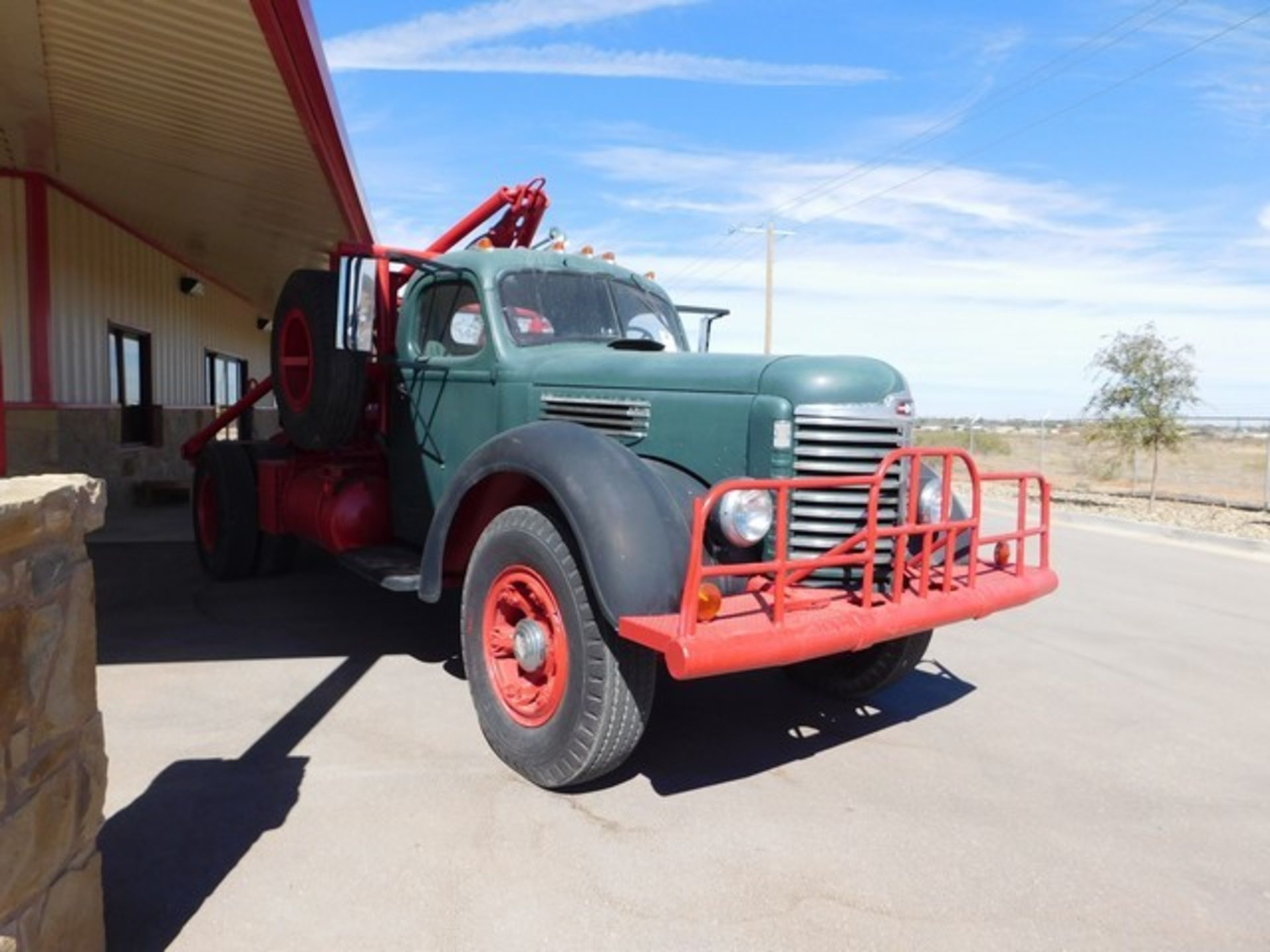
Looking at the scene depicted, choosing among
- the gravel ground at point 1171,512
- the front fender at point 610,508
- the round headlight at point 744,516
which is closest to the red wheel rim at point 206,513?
the front fender at point 610,508

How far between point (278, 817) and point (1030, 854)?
2.56 metres

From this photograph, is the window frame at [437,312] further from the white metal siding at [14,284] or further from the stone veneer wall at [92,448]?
the white metal siding at [14,284]

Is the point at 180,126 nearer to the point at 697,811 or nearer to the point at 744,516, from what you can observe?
the point at 744,516

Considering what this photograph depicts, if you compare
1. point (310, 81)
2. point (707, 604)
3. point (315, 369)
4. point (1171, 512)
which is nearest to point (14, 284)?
point (310, 81)

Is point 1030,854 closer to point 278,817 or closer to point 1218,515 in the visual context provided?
point 278,817

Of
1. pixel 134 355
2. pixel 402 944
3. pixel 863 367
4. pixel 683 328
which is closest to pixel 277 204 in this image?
pixel 134 355

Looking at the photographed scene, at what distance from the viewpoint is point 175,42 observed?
18.1 feet

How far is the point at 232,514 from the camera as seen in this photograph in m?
6.97

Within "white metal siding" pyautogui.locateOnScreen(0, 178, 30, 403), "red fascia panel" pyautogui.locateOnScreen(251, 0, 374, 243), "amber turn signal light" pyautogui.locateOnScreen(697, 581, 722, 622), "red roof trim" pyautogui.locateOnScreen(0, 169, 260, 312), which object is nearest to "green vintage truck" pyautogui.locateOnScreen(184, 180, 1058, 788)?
"amber turn signal light" pyautogui.locateOnScreen(697, 581, 722, 622)

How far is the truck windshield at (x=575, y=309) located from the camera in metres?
4.86

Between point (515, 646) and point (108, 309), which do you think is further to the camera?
point (108, 309)

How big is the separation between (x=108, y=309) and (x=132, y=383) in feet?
4.69

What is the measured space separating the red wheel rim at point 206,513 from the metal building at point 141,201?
154 centimetres

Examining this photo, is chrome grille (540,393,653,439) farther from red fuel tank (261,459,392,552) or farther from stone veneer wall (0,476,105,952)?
stone veneer wall (0,476,105,952)
